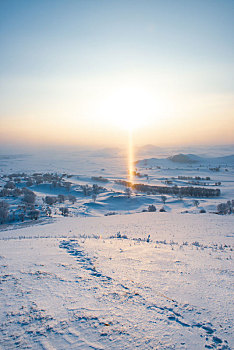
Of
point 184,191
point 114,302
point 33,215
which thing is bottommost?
point 184,191

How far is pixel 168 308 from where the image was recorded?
13.9 feet

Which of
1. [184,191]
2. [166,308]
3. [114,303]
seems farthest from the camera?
[184,191]

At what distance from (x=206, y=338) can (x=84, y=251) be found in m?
5.50

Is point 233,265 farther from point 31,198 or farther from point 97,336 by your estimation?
point 31,198

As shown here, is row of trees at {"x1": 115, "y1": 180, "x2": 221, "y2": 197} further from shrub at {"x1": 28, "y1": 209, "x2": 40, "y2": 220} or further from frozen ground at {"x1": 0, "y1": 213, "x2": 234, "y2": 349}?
frozen ground at {"x1": 0, "y1": 213, "x2": 234, "y2": 349}

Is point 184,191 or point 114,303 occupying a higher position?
point 114,303

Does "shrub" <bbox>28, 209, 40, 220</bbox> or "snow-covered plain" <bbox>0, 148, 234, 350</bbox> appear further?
"shrub" <bbox>28, 209, 40, 220</bbox>

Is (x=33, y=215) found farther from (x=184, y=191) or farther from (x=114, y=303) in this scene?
(x=184, y=191)

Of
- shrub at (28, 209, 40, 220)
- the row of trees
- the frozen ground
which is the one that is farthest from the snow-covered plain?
the row of trees

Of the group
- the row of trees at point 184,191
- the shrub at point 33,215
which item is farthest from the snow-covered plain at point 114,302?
the row of trees at point 184,191

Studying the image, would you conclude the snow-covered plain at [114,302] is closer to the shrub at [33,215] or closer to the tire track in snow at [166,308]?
the tire track in snow at [166,308]

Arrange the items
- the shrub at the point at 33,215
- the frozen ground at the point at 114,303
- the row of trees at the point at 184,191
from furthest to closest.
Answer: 1. the row of trees at the point at 184,191
2. the shrub at the point at 33,215
3. the frozen ground at the point at 114,303

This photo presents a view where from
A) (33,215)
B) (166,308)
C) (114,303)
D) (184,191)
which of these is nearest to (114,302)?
(114,303)

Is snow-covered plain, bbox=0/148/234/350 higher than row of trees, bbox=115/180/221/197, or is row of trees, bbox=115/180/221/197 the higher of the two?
snow-covered plain, bbox=0/148/234/350
